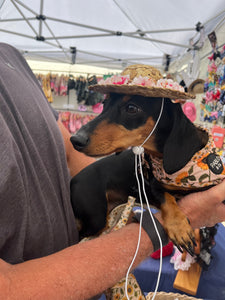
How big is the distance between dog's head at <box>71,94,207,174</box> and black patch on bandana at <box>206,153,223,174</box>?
5cm

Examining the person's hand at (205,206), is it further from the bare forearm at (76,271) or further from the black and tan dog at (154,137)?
the bare forearm at (76,271)

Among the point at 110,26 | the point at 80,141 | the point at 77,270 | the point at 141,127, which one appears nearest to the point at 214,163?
the point at 141,127

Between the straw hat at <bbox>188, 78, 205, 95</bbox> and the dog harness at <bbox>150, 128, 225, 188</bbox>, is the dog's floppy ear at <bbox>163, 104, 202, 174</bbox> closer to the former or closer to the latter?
the dog harness at <bbox>150, 128, 225, 188</bbox>

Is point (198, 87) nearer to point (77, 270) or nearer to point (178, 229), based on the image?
point (178, 229)

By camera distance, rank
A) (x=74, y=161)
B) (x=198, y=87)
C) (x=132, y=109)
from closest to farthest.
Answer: (x=132, y=109) → (x=74, y=161) → (x=198, y=87)

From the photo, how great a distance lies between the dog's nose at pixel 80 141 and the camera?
0.65 meters

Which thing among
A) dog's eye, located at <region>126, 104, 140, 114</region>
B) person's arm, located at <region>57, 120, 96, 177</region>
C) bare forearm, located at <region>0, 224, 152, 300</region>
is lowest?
bare forearm, located at <region>0, 224, 152, 300</region>

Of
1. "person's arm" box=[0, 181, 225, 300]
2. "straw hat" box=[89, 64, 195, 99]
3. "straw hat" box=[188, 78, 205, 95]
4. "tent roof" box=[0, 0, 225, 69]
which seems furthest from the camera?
"tent roof" box=[0, 0, 225, 69]

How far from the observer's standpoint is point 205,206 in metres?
0.66

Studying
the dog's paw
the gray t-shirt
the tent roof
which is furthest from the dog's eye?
the tent roof

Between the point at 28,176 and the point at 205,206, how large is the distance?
1.55 ft

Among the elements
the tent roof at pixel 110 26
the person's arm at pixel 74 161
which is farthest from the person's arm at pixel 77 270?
the tent roof at pixel 110 26

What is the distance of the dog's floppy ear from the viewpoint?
72cm

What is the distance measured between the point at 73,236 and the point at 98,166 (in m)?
0.38
